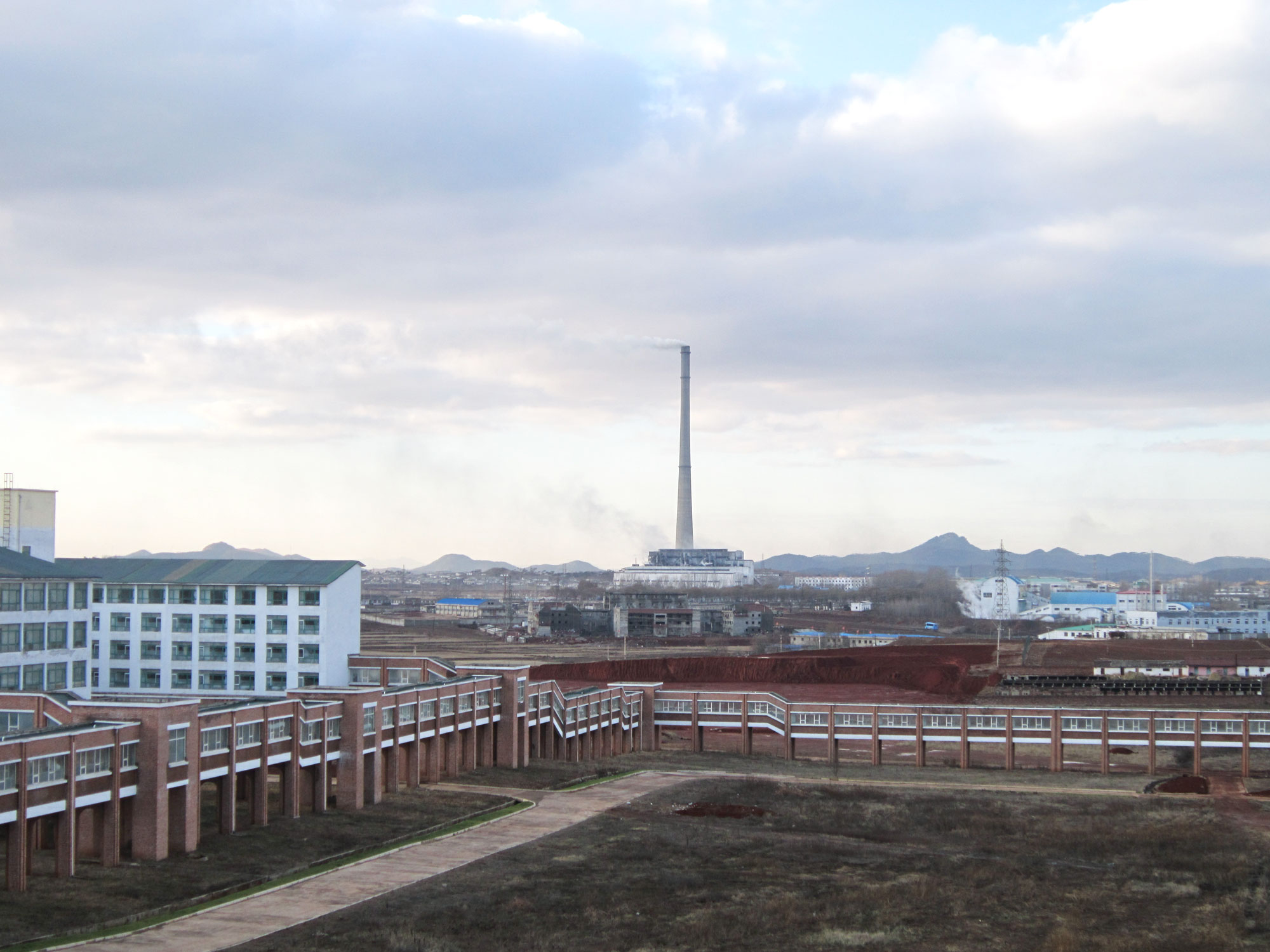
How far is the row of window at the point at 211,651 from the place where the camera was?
8669cm

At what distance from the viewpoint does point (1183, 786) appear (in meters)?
73.4

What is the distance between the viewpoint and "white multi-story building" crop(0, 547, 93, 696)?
7112 cm

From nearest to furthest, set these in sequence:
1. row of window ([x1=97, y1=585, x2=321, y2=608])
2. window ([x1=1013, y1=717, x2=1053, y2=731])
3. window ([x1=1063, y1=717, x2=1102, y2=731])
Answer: window ([x1=1063, y1=717, x2=1102, y2=731])
window ([x1=1013, y1=717, x2=1053, y2=731])
row of window ([x1=97, y1=585, x2=321, y2=608])

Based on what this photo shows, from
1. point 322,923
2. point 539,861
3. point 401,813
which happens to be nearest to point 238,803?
point 401,813

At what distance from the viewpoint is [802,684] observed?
136500 millimetres

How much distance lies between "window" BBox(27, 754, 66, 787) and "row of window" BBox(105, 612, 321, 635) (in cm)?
4329

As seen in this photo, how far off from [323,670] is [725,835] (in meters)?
39.2

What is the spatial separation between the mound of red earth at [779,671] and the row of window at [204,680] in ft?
151

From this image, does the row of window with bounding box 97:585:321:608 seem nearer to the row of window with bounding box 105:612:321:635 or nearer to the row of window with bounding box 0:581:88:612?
the row of window with bounding box 105:612:321:635

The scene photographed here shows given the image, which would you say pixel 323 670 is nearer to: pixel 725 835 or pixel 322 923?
pixel 725 835

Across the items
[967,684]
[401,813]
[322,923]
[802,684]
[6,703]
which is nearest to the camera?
[322,923]

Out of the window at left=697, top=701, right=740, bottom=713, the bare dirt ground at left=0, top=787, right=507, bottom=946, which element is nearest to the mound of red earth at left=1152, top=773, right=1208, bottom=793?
the window at left=697, top=701, right=740, bottom=713

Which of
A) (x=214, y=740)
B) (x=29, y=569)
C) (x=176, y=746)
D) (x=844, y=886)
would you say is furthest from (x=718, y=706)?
(x=176, y=746)

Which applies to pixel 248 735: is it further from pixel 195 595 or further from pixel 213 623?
pixel 195 595
